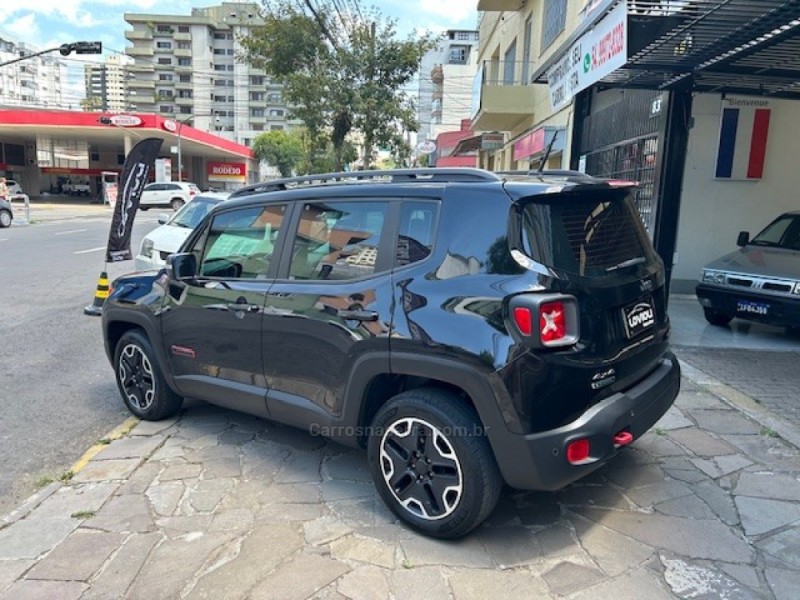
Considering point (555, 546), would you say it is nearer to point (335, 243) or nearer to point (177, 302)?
point (335, 243)

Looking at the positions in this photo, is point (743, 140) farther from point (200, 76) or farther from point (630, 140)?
point (200, 76)

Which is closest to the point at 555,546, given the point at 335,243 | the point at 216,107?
the point at 335,243

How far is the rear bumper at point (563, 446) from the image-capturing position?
2686 millimetres

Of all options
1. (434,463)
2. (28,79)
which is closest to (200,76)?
(28,79)

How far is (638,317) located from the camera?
3191 mm

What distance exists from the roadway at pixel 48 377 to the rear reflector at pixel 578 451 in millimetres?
3139

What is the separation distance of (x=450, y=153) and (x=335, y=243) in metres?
31.3

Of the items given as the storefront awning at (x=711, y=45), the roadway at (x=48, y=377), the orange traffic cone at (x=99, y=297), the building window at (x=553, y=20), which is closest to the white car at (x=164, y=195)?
the roadway at (x=48, y=377)

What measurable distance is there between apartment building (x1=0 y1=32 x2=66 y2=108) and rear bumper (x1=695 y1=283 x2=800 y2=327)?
3882 inches

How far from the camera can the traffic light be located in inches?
691

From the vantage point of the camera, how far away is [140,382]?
4699 millimetres

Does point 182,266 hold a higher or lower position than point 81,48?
lower

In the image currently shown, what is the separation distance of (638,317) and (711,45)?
5.01 meters

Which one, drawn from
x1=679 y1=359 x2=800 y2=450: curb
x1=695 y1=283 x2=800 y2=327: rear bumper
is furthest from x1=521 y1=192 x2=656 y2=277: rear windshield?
x1=695 y1=283 x2=800 y2=327: rear bumper
